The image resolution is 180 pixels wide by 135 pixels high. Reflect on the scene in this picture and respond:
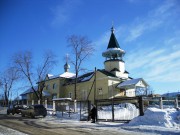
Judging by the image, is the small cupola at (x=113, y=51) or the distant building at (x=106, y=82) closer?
the distant building at (x=106, y=82)

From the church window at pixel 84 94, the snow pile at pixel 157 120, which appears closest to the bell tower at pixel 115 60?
the church window at pixel 84 94

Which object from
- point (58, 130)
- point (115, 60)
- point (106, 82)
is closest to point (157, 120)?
point (58, 130)

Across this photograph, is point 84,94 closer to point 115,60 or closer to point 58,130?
point 115,60

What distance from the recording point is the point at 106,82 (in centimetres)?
4597

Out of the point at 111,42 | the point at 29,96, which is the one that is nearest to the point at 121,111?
the point at 111,42

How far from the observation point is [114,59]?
50625 mm

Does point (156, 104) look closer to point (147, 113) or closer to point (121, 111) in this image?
point (121, 111)

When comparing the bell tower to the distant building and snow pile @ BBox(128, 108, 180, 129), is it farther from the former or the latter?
snow pile @ BBox(128, 108, 180, 129)

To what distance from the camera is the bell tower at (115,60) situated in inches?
1960

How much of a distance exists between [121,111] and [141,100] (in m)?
6.76

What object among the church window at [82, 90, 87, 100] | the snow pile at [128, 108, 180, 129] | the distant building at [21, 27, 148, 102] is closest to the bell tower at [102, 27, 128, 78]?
the distant building at [21, 27, 148, 102]

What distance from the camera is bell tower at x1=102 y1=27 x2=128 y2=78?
49781 mm

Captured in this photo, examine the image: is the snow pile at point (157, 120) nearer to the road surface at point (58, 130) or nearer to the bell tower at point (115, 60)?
the road surface at point (58, 130)

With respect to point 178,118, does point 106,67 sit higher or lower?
higher
